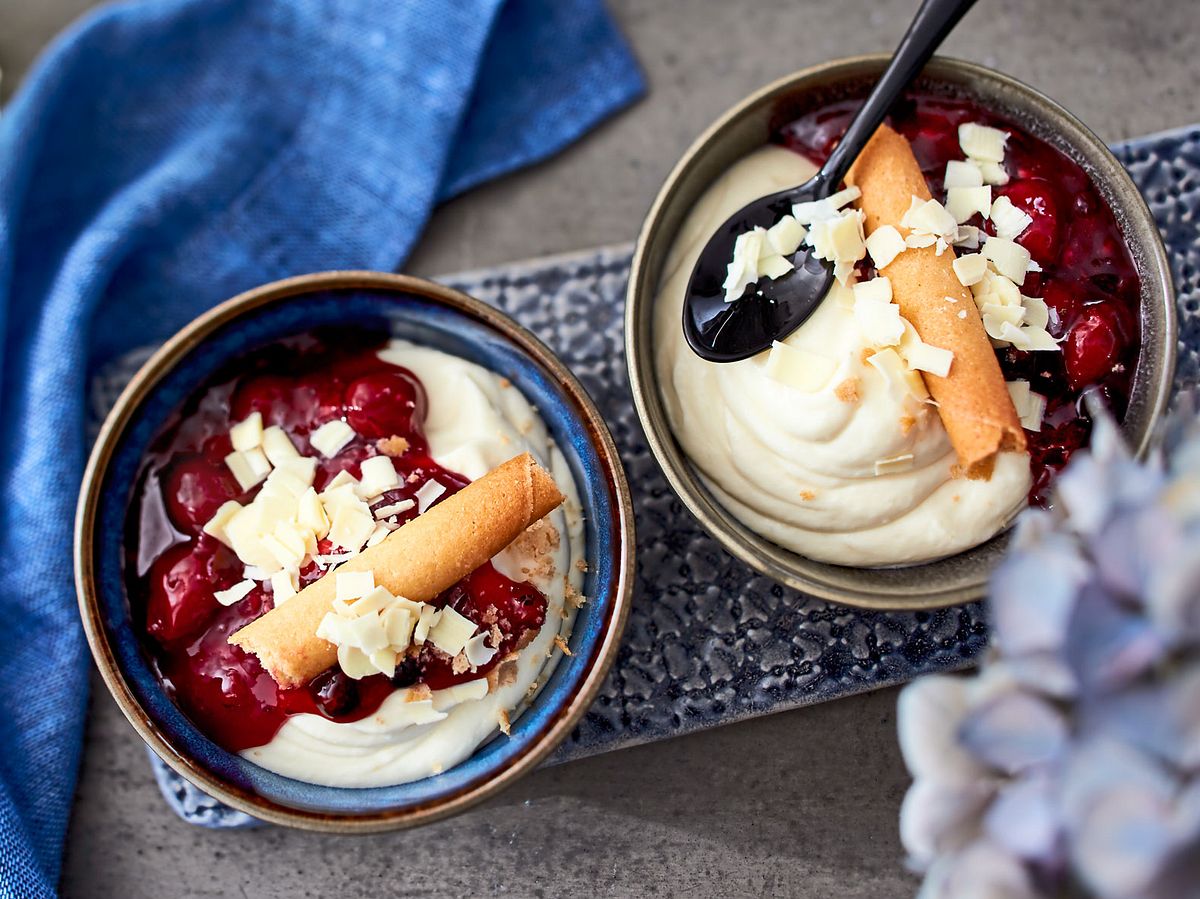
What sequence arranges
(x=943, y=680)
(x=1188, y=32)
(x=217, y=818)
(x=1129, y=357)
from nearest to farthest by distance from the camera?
(x=943, y=680) < (x=1129, y=357) < (x=217, y=818) < (x=1188, y=32)

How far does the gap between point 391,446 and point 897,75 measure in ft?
3.84

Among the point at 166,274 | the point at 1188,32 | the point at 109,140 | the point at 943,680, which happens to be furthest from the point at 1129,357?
the point at 109,140

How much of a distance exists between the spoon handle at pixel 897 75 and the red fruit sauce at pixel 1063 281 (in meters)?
0.11

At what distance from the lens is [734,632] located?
2260 mm

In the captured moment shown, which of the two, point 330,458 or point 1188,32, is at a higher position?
point 1188,32

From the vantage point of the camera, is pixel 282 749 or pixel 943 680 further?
pixel 282 749

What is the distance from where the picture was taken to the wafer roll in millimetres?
1791

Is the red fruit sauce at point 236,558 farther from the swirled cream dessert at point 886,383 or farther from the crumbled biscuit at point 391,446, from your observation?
the swirled cream dessert at point 886,383

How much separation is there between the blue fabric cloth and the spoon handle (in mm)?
833

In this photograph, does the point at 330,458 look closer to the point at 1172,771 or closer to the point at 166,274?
the point at 166,274

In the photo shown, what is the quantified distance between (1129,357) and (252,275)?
1.98m

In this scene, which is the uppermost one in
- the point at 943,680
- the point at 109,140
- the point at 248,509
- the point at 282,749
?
the point at 109,140

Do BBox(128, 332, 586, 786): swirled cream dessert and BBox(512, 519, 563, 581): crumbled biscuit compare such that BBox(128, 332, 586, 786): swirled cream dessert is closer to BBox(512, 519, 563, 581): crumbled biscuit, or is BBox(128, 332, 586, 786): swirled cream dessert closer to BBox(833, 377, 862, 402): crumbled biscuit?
BBox(512, 519, 563, 581): crumbled biscuit

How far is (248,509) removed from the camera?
6.44ft
